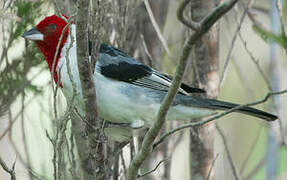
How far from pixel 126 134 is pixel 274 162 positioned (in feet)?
3.52

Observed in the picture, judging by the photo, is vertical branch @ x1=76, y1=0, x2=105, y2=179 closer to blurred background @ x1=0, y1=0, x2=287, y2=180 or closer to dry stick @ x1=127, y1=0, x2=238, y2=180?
blurred background @ x1=0, y1=0, x2=287, y2=180

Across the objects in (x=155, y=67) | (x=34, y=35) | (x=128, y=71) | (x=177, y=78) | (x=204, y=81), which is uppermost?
(x=34, y=35)

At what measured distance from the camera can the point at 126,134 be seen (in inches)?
139

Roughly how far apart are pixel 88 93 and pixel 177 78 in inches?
26.1

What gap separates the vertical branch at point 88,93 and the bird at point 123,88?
57cm

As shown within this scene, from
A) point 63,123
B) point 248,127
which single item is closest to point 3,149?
point 63,123

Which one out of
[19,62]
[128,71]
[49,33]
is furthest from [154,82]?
[19,62]

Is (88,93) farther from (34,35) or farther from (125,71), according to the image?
(34,35)

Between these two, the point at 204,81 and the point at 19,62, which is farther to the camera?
the point at 204,81

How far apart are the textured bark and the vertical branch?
1.34 metres

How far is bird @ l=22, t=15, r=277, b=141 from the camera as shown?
131 inches

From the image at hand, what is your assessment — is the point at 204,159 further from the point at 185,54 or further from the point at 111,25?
the point at 185,54

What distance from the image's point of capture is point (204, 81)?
4.07 metres

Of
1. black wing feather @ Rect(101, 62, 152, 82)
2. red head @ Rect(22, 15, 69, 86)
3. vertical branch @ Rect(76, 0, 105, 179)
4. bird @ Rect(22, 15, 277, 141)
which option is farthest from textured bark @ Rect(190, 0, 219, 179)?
vertical branch @ Rect(76, 0, 105, 179)
